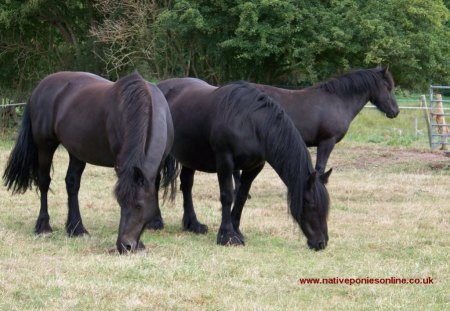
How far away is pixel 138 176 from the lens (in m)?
6.36

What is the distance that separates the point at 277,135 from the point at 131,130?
1506 millimetres

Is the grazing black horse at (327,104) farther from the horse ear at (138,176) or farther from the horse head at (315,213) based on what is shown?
the horse ear at (138,176)

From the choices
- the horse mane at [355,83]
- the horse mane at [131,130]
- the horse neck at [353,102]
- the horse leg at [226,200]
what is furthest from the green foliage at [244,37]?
the horse mane at [131,130]

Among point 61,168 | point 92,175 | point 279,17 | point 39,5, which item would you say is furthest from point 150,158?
point 39,5

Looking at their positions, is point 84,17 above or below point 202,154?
below

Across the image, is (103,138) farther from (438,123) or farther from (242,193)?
(438,123)

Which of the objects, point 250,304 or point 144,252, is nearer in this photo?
point 250,304

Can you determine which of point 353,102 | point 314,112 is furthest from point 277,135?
point 353,102

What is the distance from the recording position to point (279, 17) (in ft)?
59.1

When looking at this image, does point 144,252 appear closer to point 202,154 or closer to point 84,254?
point 84,254

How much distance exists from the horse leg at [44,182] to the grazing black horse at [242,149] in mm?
1396

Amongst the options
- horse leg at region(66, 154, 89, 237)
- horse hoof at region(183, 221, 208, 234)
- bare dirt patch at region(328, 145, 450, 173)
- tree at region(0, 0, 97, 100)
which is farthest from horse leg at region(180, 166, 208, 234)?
tree at region(0, 0, 97, 100)

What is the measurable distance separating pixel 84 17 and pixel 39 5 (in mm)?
1528

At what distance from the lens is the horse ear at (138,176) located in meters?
6.31
